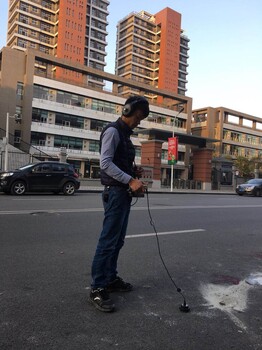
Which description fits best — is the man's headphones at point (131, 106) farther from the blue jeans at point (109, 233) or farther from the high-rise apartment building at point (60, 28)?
the high-rise apartment building at point (60, 28)

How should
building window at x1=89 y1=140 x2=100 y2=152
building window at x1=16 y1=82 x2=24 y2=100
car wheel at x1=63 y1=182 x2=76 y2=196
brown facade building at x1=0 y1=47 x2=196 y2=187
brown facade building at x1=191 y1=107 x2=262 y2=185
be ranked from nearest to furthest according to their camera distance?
car wheel at x1=63 y1=182 x2=76 y2=196, brown facade building at x1=0 y1=47 x2=196 y2=187, building window at x1=16 y1=82 x2=24 y2=100, building window at x1=89 y1=140 x2=100 y2=152, brown facade building at x1=191 y1=107 x2=262 y2=185

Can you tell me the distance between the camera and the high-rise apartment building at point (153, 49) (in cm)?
10038

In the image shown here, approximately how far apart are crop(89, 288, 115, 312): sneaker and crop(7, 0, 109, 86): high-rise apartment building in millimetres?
77473

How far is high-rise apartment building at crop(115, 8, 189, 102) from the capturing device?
10038 centimetres

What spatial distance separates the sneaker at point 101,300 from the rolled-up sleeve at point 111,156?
40.0 inches

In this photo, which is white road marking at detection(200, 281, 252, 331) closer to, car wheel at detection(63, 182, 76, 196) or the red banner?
car wheel at detection(63, 182, 76, 196)

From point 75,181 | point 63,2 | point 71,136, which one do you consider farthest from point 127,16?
point 75,181

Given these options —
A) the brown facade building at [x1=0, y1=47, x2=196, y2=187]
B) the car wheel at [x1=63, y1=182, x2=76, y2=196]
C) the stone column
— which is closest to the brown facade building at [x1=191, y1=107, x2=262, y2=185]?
the brown facade building at [x1=0, y1=47, x2=196, y2=187]

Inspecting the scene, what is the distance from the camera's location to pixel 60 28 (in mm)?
82000

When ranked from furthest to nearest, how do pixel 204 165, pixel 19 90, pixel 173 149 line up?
pixel 19 90 < pixel 204 165 < pixel 173 149

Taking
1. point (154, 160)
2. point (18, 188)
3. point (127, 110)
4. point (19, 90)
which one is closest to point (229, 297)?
point (127, 110)

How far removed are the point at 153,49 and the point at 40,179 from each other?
96.2 m

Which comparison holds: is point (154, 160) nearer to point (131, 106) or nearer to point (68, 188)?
point (68, 188)

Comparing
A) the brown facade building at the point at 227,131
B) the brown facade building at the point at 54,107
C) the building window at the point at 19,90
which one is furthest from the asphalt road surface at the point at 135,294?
the brown facade building at the point at 227,131
